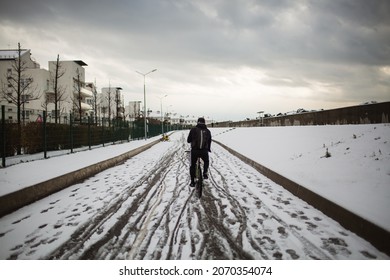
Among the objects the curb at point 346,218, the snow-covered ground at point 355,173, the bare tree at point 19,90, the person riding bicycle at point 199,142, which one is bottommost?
the curb at point 346,218

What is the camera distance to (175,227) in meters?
4.22

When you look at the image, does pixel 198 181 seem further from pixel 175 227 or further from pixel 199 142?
pixel 175 227

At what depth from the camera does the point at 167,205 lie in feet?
17.9

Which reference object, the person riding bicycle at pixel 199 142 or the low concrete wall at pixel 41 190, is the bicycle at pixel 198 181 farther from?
the low concrete wall at pixel 41 190

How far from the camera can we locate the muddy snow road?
339 centimetres

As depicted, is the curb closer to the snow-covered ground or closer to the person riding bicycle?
the snow-covered ground

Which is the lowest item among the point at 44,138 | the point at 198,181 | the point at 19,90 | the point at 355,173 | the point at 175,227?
the point at 175,227

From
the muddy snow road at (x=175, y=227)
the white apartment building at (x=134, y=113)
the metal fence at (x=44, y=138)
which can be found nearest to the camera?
the muddy snow road at (x=175, y=227)

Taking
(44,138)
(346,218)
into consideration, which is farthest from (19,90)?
(346,218)

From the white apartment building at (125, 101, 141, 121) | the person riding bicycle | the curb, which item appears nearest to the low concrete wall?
the person riding bicycle

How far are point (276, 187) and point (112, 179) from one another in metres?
5.38

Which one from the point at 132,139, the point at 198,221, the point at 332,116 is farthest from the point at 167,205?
the point at 132,139

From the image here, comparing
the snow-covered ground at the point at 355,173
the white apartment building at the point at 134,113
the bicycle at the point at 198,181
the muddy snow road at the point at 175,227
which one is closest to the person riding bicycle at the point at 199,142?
the bicycle at the point at 198,181

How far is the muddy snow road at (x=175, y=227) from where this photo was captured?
11.1ft
